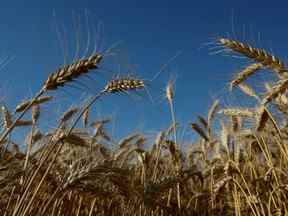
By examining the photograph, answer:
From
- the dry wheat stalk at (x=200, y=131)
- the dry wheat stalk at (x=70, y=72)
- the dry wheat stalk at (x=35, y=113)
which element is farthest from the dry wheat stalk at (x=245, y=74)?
the dry wheat stalk at (x=200, y=131)

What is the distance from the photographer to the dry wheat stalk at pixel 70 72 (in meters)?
2.53

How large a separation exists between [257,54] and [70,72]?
1175 mm

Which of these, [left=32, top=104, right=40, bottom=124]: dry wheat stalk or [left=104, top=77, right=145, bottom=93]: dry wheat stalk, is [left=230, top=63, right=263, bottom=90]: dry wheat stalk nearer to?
[left=104, top=77, right=145, bottom=93]: dry wheat stalk

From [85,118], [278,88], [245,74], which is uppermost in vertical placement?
[85,118]

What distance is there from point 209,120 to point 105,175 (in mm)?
3148

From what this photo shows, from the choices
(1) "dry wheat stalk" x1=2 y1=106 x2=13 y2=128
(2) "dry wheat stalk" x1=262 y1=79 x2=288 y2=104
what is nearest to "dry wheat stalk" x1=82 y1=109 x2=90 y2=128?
(1) "dry wheat stalk" x1=2 y1=106 x2=13 y2=128

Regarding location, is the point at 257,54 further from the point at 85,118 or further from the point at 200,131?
the point at 85,118

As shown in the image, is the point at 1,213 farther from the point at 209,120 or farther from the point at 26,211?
the point at 209,120

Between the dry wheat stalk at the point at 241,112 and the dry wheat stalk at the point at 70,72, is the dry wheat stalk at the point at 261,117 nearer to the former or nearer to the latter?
the dry wheat stalk at the point at 241,112

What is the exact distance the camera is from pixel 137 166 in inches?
213

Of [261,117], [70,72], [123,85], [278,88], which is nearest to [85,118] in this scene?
[261,117]

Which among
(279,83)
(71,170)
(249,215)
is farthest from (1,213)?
(249,215)

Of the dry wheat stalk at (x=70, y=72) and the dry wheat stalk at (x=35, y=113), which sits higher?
the dry wheat stalk at (x=35, y=113)

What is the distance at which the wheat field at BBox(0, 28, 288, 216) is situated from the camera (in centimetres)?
271
